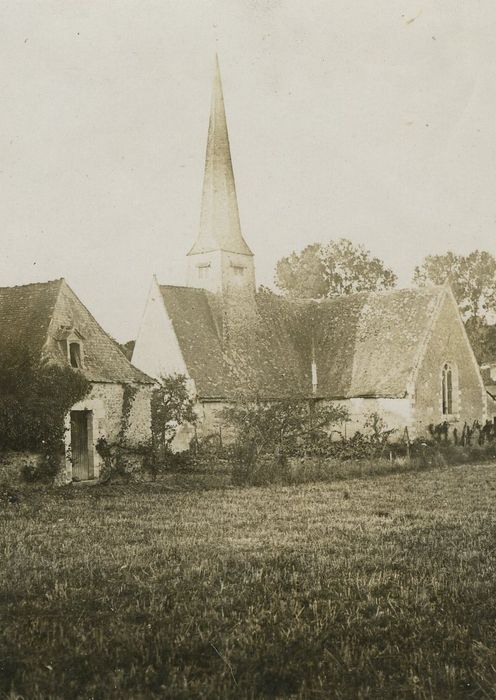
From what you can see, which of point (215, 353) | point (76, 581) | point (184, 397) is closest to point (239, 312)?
point (215, 353)

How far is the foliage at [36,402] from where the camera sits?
19.2 m

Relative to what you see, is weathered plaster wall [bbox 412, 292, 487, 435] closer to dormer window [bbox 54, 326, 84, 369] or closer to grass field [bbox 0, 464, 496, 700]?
dormer window [bbox 54, 326, 84, 369]

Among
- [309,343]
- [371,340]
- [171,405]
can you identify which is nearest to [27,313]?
[171,405]

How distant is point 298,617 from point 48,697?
2475 millimetres

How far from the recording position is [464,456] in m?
25.8

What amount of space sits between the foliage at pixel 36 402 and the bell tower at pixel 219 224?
12421 millimetres

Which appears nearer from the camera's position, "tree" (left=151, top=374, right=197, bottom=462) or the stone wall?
the stone wall

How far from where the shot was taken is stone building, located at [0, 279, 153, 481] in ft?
70.8

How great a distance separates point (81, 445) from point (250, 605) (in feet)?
51.9

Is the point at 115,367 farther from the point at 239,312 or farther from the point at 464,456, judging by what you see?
the point at 464,456

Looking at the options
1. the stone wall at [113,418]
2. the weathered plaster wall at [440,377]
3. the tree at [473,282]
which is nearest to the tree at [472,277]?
the tree at [473,282]

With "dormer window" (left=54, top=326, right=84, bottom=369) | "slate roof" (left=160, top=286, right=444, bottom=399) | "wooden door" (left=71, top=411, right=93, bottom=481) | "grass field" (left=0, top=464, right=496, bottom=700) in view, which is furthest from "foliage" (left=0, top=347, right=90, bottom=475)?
"slate roof" (left=160, top=286, right=444, bottom=399)

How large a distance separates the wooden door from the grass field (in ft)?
28.4

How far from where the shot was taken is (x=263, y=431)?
72.8 feet
